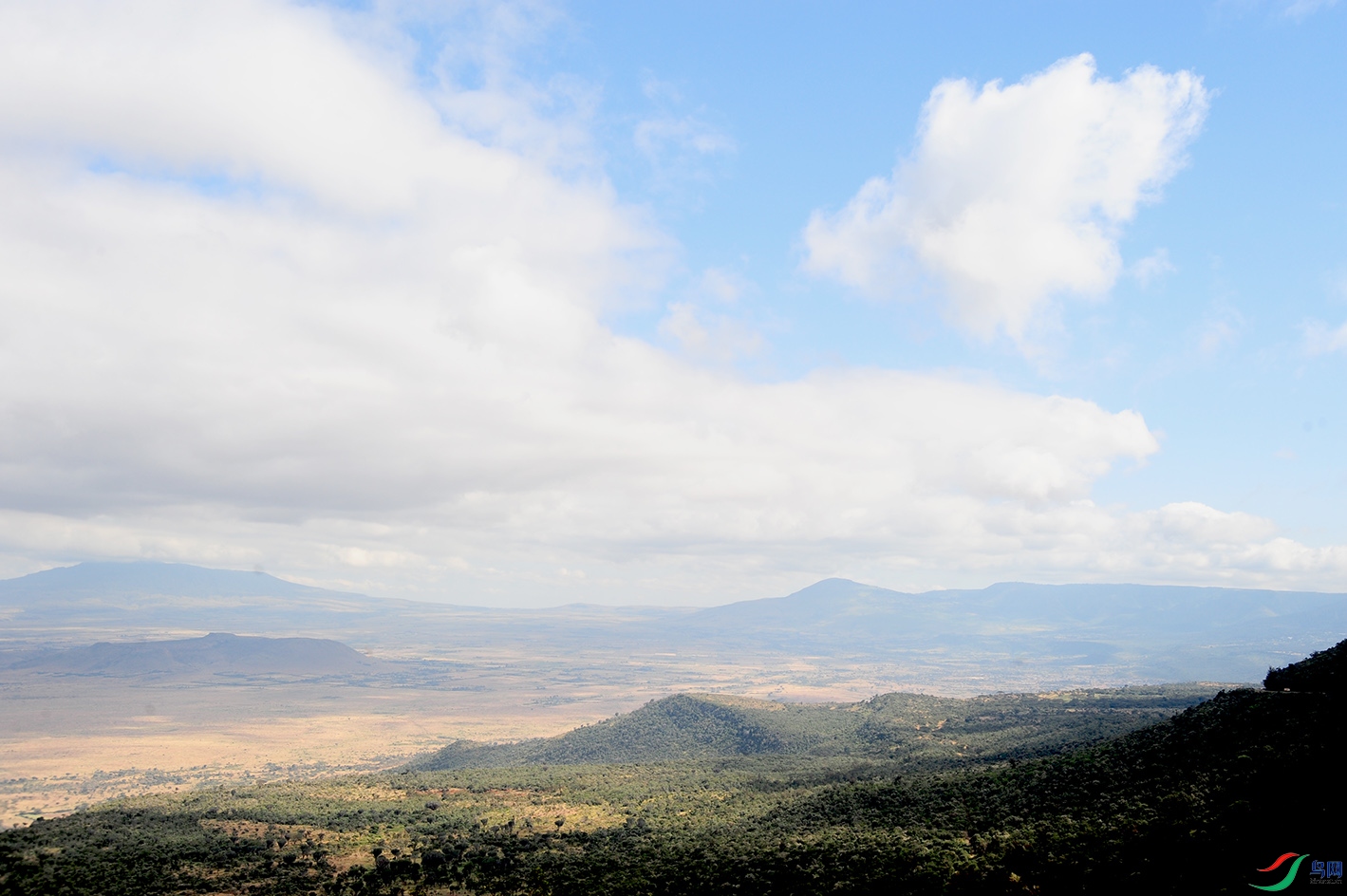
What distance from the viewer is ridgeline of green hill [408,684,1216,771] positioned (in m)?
95.1

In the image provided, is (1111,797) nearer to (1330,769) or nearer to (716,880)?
(1330,769)

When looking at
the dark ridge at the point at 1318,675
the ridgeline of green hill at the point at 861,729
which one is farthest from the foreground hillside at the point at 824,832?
the ridgeline of green hill at the point at 861,729

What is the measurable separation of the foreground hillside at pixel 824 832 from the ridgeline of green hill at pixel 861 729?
2069 centimetres

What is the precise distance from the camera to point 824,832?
5119cm

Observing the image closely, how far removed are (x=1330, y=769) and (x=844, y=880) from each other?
2328 centimetres

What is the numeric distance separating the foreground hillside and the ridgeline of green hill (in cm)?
2069

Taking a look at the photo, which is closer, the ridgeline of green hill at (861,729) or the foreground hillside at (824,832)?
the foreground hillside at (824,832)

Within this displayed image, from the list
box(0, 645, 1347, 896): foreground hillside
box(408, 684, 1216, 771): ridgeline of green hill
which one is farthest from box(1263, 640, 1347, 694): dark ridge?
box(408, 684, 1216, 771): ridgeline of green hill

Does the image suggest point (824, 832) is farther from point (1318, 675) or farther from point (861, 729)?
point (861, 729)

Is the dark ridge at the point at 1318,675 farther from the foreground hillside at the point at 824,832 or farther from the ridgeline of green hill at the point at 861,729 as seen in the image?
the ridgeline of green hill at the point at 861,729

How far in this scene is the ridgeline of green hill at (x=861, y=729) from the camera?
9512cm

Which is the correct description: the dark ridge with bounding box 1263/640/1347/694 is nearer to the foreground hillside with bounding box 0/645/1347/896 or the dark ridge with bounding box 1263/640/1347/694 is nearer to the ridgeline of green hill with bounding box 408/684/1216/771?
the foreground hillside with bounding box 0/645/1347/896

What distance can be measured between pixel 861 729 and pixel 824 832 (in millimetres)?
93983

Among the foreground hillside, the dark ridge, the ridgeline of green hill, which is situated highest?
the dark ridge
